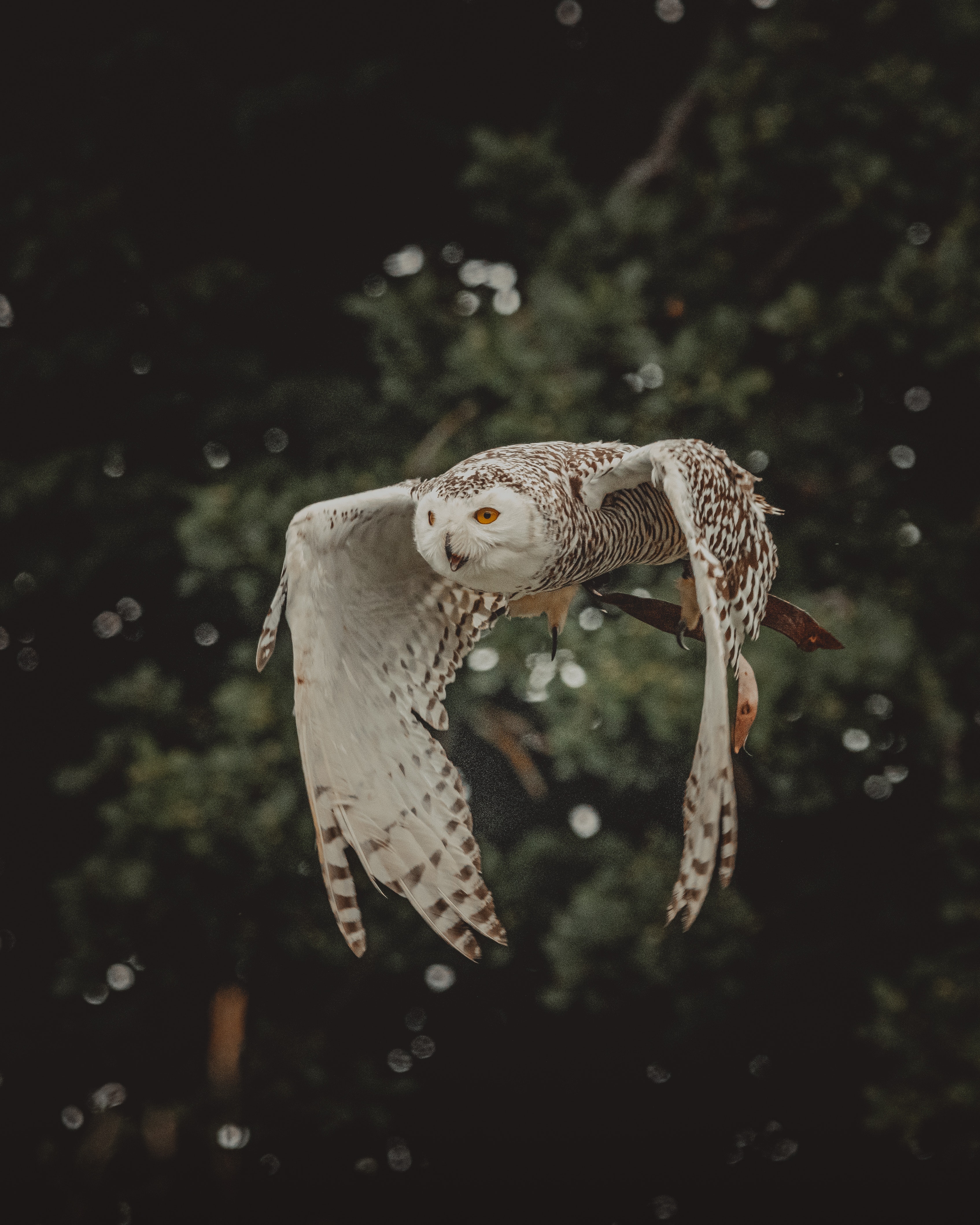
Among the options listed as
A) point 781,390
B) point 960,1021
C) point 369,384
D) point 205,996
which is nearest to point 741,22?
point 781,390

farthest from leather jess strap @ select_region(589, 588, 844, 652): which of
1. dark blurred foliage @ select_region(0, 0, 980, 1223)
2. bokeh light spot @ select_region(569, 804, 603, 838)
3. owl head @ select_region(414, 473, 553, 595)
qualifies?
bokeh light spot @ select_region(569, 804, 603, 838)

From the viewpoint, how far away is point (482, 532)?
421 mm

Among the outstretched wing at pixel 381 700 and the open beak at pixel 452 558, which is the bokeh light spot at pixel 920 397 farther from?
the open beak at pixel 452 558

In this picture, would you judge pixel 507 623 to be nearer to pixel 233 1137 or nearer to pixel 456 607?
pixel 456 607

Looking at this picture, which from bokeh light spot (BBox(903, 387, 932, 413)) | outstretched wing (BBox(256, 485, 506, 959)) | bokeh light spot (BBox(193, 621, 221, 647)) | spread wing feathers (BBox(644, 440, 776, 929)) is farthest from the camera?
bokeh light spot (BBox(193, 621, 221, 647))

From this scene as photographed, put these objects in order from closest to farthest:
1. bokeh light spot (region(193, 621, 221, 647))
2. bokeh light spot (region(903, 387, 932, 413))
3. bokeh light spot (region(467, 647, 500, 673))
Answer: bokeh light spot (region(467, 647, 500, 673)) → bokeh light spot (region(903, 387, 932, 413)) → bokeh light spot (region(193, 621, 221, 647))

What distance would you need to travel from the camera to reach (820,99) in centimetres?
99

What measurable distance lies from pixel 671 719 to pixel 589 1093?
431 millimetres

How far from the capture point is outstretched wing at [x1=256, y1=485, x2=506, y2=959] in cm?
50

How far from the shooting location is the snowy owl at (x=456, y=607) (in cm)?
42

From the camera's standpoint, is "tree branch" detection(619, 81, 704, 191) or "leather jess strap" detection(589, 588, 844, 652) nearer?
"leather jess strap" detection(589, 588, 844, 652)

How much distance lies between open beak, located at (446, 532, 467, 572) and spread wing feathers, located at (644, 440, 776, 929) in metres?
0.09

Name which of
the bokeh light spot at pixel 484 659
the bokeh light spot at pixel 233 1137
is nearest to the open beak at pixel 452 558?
the bokeh light spot at pixel 484 659

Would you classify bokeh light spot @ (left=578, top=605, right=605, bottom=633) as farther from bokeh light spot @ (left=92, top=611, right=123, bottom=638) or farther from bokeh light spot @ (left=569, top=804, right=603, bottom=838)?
bokeh light spot @ (left=92, top=611, right=123, bottom=638)
